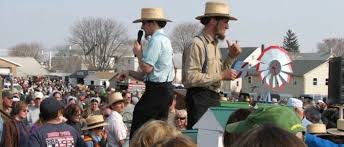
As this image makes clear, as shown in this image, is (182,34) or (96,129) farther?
(182,34)

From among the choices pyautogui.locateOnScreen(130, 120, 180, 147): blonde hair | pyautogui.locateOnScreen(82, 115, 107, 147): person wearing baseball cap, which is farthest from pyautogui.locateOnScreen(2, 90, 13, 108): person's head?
pyautogui.locateOnScreen(130, 120, 180, 147): blonde hair

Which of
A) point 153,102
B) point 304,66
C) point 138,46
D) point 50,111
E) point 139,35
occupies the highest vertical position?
point 304,66

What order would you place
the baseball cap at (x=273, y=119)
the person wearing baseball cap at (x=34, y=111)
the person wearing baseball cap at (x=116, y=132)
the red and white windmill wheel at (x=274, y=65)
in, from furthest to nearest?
the person wearing baseball cap at (x=34, y=111)
the red and white windmill wheel at (x=274, y=65)
the person wearing baseball cap at (x=116, y=132)
the baseball cap at (x=273, y=119)

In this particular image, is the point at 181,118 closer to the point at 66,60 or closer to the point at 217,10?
the point at 217,10

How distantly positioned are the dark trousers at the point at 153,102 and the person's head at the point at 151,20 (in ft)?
1.64

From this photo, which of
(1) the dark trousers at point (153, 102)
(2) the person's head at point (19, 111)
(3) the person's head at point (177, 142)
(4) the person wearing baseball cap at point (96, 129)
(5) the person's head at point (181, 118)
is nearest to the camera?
(3) the person's head at point (177, 142)

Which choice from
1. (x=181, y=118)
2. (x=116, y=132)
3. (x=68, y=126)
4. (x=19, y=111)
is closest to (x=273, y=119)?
(x=68, y=126)

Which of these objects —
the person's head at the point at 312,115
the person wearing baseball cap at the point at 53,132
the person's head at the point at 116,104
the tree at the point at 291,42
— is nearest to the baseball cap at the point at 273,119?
the person wearing baseball cap at the point at 53,132

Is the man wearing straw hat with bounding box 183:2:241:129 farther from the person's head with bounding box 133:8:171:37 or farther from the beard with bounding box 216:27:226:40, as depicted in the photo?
the person's head with bounding box 133:8:171:37

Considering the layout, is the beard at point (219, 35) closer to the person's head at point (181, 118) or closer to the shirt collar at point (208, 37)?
the shirt collar at point (208, 37)

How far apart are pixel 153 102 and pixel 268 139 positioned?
3466 mm

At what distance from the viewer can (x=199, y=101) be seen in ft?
17.5

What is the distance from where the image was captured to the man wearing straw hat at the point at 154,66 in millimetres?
5453

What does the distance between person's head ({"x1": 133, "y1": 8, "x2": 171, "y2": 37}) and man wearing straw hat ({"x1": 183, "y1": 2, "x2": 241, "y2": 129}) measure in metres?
0.36
